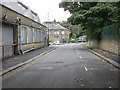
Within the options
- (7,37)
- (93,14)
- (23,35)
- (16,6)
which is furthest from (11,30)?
(93,14)

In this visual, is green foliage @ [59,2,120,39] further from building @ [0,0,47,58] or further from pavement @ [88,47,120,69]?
building @ [0,0,47,58]

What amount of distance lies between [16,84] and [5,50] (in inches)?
393

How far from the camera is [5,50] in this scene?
16750 mm

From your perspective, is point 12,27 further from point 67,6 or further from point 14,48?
point 67,6

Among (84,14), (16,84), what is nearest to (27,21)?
(84,14)

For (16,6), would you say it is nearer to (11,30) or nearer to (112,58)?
(11,30)

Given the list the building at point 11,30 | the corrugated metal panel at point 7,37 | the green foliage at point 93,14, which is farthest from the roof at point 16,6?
the green foliage at point 93,14

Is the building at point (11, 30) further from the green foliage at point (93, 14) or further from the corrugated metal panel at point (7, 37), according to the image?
the green foliage at point (93, 14)


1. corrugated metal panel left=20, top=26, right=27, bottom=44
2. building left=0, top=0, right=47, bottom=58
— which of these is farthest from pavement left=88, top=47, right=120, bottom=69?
corrugated metal panel left=20, top=26, right=27, bottom=44

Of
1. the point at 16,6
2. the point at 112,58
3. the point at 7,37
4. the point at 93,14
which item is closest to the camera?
the point at 112,58

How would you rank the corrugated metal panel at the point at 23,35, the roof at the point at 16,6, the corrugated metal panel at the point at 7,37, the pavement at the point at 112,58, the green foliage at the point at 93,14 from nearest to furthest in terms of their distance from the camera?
the pavement at the point at 112,58 → the corrugated metal panel at the point at 7,37 → the roof at the point at 16,6 → the corrugated metal panel at the point at 23,35 → the green foliage at the point at 93,14

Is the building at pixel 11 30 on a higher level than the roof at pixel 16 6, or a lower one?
lower

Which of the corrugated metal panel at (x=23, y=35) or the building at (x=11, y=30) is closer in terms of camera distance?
the building at (x=11, y=30)

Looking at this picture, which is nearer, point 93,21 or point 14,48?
point 14,48
